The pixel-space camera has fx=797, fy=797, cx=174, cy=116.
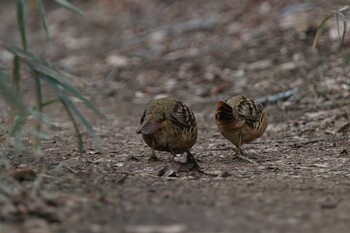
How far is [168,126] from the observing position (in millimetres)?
5730

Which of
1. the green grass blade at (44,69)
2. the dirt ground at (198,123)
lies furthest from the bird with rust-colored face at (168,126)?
the green grass blade at (44,69)

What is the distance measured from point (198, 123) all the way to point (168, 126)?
2513 mm

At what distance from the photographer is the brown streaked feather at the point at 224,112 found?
577cm

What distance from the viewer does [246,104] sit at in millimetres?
Result: 6035

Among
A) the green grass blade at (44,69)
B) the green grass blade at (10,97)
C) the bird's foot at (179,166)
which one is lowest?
the bird's foot at (179,166)

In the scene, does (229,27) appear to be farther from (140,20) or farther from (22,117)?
(22,117)

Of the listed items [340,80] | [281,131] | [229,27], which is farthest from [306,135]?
[229,27]

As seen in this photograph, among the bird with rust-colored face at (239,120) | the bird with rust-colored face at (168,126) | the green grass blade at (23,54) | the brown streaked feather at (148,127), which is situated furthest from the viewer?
the bird with rust-colored face at (239,120)

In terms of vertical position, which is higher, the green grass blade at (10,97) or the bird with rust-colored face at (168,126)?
the green grass blade at (10,97)

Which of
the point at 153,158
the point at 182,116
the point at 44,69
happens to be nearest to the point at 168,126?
the point at 182,116

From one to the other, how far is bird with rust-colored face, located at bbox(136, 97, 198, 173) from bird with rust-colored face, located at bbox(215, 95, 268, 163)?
237mm

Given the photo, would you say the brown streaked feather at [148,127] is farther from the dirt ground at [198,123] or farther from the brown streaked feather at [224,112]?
the brown streaked feather at [224,112]

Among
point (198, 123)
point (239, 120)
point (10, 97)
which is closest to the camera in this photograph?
point (10, 97)

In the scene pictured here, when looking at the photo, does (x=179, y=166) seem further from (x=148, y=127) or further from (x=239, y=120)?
(x=239, y=120)
